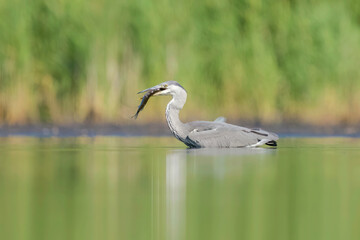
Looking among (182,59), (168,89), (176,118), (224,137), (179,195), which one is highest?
(182,59)

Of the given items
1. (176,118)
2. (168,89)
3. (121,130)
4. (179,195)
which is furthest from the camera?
(121,130)

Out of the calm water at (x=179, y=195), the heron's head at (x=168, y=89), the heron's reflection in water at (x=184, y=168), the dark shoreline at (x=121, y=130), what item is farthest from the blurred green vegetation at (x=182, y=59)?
the calm water at (x=179, y=195)

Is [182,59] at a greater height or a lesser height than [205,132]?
greater

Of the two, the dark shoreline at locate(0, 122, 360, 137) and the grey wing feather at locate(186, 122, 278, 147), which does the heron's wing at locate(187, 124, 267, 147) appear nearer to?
the grey wing feather at locate(186, 122, 278, 147)

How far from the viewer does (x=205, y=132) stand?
12.0 meters

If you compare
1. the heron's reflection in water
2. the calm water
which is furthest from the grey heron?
the calm water

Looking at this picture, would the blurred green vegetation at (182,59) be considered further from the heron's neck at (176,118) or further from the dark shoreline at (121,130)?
the heron's neck at (176,118)

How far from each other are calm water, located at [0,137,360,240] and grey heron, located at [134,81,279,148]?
0.86m

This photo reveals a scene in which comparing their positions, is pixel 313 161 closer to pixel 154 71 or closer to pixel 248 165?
pixel 248 165

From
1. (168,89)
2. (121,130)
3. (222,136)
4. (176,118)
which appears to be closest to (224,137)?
(222,136)

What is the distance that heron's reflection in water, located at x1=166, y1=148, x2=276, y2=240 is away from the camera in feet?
17.9

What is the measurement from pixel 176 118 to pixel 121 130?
14.2 feet

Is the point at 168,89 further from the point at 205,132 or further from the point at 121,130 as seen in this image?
the point at 121,130

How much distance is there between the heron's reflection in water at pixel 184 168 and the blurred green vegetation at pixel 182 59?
228 inches
